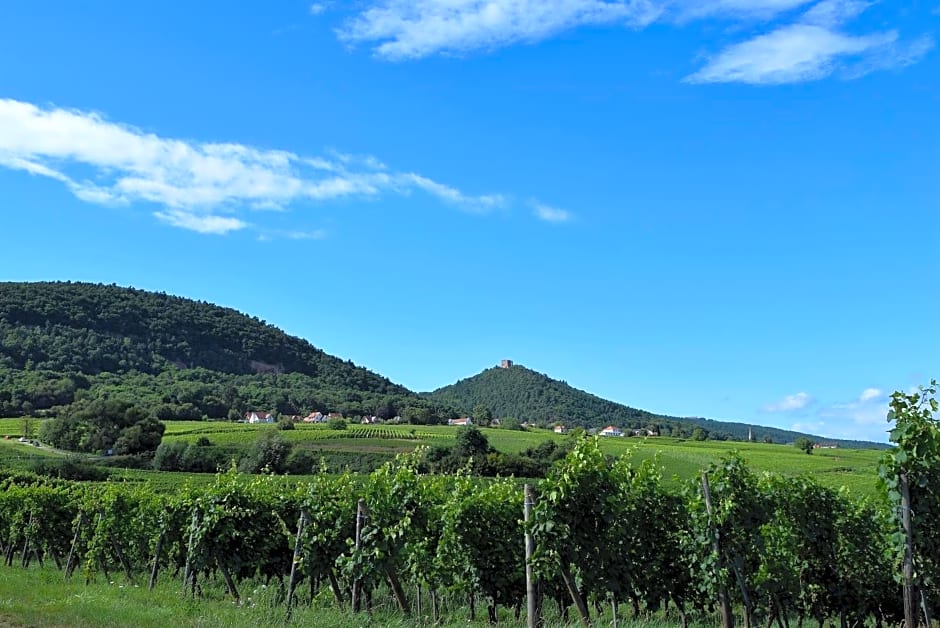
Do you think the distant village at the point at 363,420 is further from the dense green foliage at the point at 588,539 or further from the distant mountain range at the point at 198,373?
the dense green foliage at the point at 588,539

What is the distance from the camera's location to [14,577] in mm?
16656

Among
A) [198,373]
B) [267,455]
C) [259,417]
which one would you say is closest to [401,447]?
[267,455]

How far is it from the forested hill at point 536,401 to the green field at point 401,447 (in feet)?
207

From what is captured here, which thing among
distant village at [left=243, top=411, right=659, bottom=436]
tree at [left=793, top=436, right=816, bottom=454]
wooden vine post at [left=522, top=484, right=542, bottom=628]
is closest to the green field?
tree at [left=793, top=436, right=816, bottom=454]

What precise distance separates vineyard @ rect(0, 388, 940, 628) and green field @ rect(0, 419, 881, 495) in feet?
Answer: 120

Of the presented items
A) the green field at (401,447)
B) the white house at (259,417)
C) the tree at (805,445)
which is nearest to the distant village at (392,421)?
the white house at (259,417)

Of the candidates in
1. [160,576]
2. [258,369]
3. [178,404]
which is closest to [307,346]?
[258,369]

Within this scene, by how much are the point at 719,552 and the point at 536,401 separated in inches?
6274

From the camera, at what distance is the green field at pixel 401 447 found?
55.1 metres

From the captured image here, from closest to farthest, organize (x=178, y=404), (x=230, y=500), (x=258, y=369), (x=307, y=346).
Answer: (x=230, y=500)
(x=178, y=404)
(x=258, y=369)
(x=307, y=346)

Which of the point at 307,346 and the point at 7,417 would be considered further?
the point at 307,346

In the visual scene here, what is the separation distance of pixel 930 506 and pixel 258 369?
156m

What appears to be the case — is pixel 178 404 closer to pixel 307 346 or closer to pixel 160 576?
pixel 307 346

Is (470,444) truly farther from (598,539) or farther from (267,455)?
(598,539)
